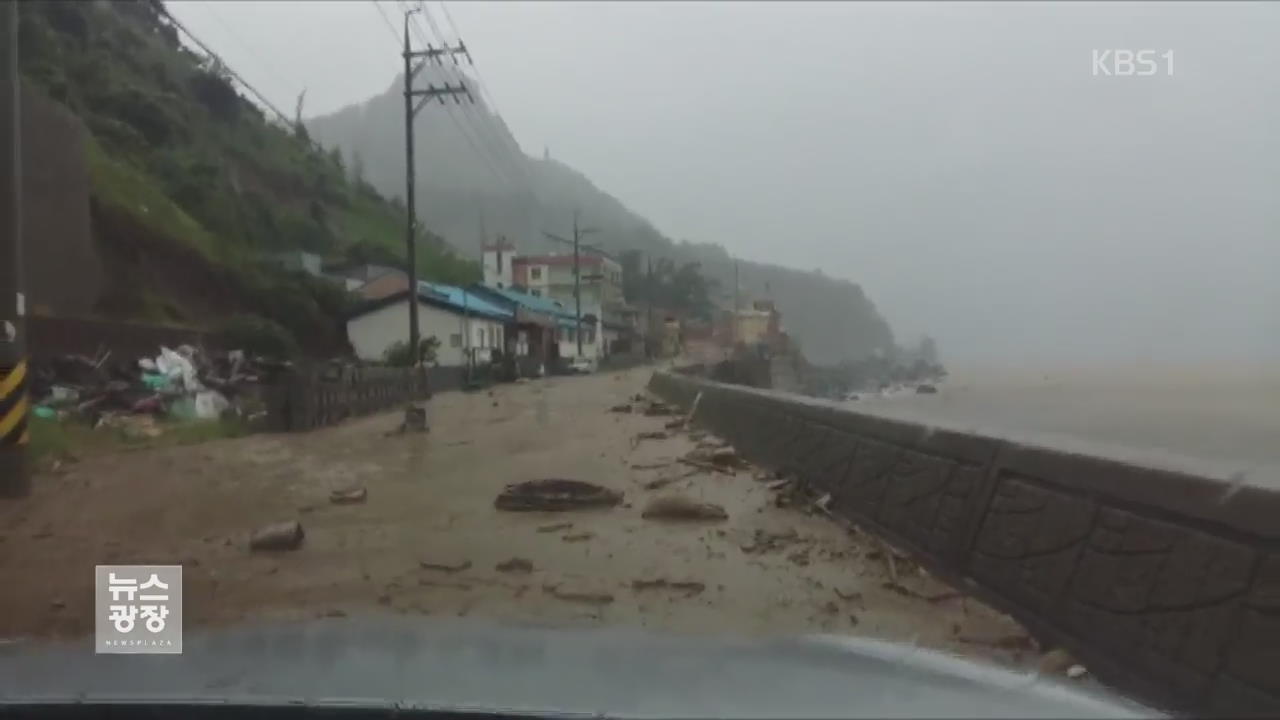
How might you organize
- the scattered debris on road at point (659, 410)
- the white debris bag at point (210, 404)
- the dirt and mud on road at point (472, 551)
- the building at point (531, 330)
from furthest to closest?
the building at point (531, 330) < the scattered debris on road at point (659, 410) < the white debris bag at point (210, 404) < the dirt and mud on road at point (472, 551)

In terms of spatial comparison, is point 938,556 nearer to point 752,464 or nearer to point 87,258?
point 752,464

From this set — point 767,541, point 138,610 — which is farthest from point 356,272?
point 138,610

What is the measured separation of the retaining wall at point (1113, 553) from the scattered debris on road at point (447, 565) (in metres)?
2.62

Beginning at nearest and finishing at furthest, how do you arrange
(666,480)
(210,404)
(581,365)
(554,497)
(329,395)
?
(554,497) < (666,480) < (210,404) < (329,395) < (581,365)

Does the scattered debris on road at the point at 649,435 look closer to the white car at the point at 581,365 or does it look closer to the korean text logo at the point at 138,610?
the korean text logo at the point at 138,610

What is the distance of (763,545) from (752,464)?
5033mm

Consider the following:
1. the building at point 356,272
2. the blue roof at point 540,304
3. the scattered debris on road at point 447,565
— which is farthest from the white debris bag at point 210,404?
the blue roof at point 540,304

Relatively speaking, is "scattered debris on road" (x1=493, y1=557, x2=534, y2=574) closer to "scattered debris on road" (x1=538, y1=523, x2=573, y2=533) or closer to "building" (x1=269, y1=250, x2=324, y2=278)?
"scattered debris on road" (x1=538, y1=523, x2=573, y2=533)

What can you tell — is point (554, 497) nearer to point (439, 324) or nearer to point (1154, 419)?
point (1154, 419)

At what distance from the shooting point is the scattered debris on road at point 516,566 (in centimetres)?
703

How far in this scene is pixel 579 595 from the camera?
634cm

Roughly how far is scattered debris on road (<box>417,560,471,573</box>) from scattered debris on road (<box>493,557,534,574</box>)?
0.20 meters

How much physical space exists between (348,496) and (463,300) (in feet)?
127

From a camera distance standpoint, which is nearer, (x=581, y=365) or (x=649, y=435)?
(x=649, y=435)
